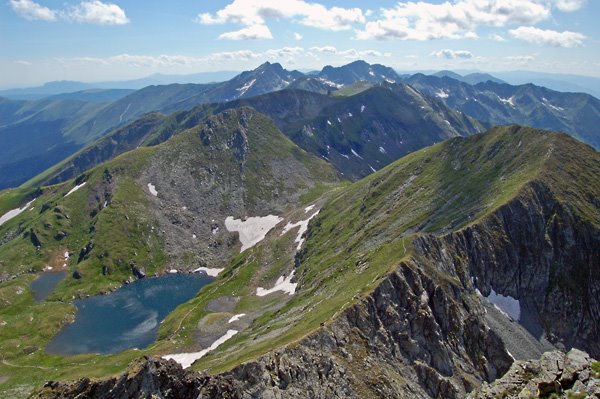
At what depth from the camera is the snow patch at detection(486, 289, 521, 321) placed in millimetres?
113000

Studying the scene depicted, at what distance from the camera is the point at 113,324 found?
17100cm

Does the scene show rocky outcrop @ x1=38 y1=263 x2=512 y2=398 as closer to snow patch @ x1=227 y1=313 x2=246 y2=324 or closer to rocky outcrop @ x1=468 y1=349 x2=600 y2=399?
rocky outcrop @ x1=468 y1=349 x2=600 y2=399

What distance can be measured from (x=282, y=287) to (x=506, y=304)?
8092cm

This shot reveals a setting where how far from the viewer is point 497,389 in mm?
38344

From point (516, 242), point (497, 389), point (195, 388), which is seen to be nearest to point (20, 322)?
point (195, 388)

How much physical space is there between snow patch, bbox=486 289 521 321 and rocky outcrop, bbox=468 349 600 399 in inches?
3040

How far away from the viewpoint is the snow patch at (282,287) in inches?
6535

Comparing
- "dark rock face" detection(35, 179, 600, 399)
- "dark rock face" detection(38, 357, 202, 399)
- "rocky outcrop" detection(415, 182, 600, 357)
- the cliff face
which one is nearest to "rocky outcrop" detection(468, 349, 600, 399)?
"dark rock face" detection(35, 179, 600, 399)

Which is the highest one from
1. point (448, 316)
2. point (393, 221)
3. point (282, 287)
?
point (393, 221)

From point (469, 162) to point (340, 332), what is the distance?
125 m

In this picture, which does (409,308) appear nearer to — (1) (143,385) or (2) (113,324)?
(1) (143,385)

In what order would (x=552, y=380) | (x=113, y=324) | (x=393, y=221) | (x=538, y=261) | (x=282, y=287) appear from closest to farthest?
(x=552, y=380) < (x=538, y=261) < (x=393, y=221) < (x=113, y=324) < (x=282, y=287)

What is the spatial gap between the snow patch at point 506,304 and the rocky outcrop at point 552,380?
77218mm

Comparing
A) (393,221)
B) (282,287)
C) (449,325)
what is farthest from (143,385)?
(282,287)
